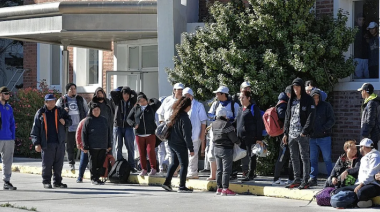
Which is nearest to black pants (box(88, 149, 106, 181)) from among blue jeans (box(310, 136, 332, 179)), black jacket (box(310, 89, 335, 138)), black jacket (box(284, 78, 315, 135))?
blue jeans (box(310, 136, 332, 179))

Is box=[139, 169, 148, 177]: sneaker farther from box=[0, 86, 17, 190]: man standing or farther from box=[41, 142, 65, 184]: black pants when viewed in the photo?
box=[0, 86, 17, 190]: man standing

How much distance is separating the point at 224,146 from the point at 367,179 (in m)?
2.79

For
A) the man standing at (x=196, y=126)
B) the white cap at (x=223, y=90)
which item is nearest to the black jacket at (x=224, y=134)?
the white cap at (x=223, y=90)

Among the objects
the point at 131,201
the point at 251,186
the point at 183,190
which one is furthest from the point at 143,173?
the point at 131,201

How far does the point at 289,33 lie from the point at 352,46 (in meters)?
1.46

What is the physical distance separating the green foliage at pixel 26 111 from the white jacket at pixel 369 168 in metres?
12.4

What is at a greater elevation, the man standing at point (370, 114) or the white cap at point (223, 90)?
the white cap at point (223, 90)

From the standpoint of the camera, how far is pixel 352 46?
16391 millimetres

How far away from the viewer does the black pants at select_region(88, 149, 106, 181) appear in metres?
15.7

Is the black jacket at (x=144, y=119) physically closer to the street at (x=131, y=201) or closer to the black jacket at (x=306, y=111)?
the street at (x=131, y=201)

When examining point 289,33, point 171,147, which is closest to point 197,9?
point 289,33

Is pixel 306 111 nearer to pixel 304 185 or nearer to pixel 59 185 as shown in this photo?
pixel 304 185

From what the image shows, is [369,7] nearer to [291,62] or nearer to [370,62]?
[370,62]

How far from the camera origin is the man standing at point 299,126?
13320 mm
